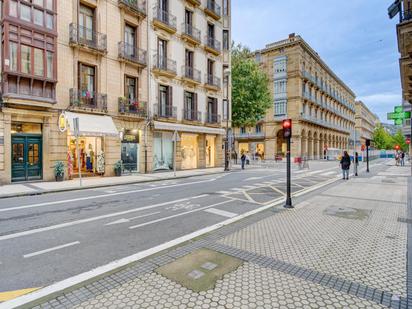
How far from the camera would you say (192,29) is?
2366 cm

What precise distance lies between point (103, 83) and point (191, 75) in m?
9.00

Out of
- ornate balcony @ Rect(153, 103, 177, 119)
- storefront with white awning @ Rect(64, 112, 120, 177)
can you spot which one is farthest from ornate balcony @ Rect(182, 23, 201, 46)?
storefront with white awning @ Rect(64, 112, 120, 177)

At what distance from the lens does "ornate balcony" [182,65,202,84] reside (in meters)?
22.7

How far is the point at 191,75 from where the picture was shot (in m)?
23.5

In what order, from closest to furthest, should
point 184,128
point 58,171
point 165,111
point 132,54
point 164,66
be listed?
point 58,171
point 132,54
point 164,66
point 165,111
point 184,128

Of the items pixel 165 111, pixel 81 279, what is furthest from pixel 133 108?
pixel 81 279

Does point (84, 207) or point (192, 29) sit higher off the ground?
point (192, 29)

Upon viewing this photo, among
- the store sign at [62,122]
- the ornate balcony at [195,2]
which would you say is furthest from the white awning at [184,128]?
the ornate balcony at [195,2]

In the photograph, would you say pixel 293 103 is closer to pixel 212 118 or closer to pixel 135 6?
pixel 212 118

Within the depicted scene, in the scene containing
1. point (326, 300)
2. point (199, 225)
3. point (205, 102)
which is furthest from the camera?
point (205, 102)

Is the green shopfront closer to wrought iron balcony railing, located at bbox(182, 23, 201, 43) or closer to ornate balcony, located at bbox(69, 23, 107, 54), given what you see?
ornate balcony, located at bbox(69, 23, 107, 54)

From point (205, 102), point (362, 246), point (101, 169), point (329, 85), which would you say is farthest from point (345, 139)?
point (362, 246)

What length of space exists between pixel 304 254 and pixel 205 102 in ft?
73.2

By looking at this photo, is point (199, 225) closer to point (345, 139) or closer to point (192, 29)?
point (192, 29)
